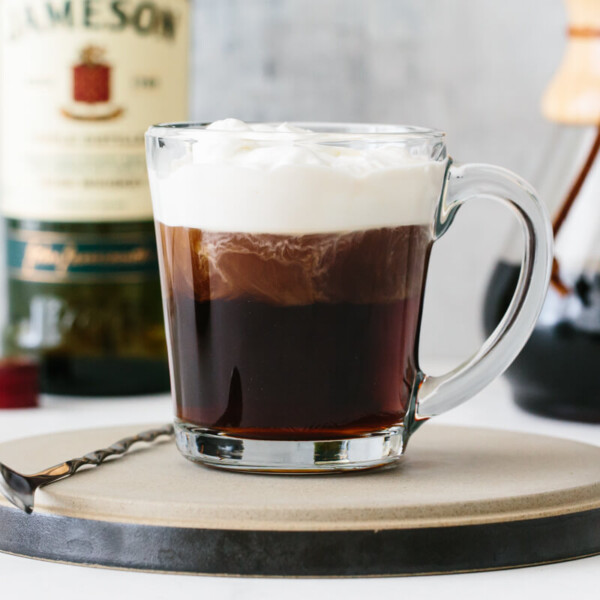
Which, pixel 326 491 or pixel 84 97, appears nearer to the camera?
pixel 326 491

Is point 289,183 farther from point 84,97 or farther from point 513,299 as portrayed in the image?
point 84,97

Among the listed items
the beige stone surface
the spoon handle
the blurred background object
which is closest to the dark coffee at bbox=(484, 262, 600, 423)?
the blurred background object

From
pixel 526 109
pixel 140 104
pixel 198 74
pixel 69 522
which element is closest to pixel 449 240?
pixel 526 109

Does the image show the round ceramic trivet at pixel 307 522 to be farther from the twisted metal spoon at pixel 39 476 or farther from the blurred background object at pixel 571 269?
the blurred background object at pixel 571 269

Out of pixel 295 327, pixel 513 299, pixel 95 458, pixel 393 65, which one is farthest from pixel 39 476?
pixel 393 65

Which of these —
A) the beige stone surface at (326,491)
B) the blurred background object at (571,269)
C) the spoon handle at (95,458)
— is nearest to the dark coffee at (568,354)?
the blurred background object at (571,269)

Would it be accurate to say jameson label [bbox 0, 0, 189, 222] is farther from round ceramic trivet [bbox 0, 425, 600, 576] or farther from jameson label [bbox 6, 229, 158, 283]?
round ceramic trivet [bbox 0, 425, 600, 576]
